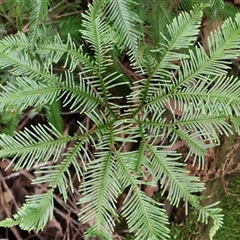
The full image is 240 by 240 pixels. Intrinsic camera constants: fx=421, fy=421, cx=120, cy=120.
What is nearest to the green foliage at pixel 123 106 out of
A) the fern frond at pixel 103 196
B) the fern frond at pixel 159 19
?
the fern frond at pixel 103 196

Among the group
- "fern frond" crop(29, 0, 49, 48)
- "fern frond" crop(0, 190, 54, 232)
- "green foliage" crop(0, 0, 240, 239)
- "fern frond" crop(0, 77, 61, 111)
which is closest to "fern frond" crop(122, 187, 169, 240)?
"green foliage" crop(0, 0, 240, 239)

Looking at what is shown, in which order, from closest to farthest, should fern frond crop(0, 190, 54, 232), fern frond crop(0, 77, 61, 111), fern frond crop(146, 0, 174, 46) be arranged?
fern frond crop(0, 190, 54, 232) → fern frond crop(0, 77, 61, 111) → fern frond crop(146, 0, 174, 46)

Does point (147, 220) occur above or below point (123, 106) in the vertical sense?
below

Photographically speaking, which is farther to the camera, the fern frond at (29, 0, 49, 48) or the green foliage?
the fern frond at (29, 0, 49, 48)

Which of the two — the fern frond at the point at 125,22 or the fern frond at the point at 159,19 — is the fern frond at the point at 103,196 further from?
the fern frond at the point at 159,19

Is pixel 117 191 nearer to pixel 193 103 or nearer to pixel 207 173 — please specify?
pixel 193 103

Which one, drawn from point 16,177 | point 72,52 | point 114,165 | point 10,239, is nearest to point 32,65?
point 72,52

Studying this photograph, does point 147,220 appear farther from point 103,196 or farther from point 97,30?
point 97,30

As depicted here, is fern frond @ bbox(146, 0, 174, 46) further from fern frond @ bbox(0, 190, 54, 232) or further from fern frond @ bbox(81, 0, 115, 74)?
fern frond @ bbox(0, 190, 54, 232)

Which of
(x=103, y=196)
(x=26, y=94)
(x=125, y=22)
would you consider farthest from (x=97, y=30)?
(x=103, y=196)
